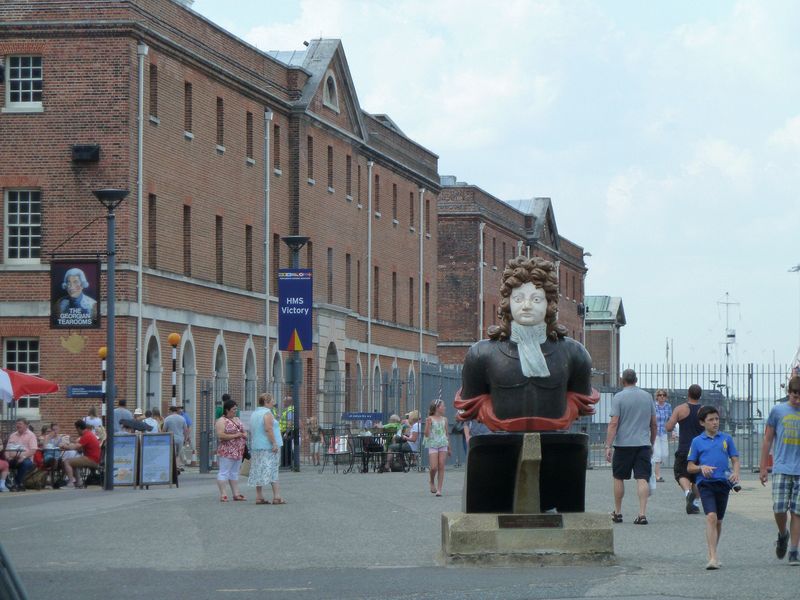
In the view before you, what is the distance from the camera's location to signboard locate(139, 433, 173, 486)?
3316 centimetres

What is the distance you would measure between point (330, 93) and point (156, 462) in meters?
31.2

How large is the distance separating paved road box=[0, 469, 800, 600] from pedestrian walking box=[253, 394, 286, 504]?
1.56ft

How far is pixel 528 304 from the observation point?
1631 centimetres

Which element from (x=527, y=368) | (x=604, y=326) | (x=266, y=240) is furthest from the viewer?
(x=604, y=326)

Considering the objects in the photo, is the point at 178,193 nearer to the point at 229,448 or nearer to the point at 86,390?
the point at 86,390

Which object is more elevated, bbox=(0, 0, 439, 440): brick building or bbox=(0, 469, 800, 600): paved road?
bbox=(0, 0, 439, 440): brick building

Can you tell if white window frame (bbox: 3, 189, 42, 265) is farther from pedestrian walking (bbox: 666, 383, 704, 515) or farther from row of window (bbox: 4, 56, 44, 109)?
pedestrian walking (bbox: 666, 383, 704, 515)

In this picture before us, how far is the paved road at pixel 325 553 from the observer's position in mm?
14234

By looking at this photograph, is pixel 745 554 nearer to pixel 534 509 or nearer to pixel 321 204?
pixel 534 509

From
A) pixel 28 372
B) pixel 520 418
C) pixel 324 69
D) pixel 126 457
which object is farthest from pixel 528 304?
pixel 324 69

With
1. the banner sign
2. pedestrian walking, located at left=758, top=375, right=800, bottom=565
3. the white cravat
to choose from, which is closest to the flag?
the banner sign

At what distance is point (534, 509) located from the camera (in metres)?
16.3

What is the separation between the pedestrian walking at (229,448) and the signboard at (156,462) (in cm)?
515

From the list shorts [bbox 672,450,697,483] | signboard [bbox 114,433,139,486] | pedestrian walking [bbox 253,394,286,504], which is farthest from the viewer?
signboard [bbox 114,433,139,486]
